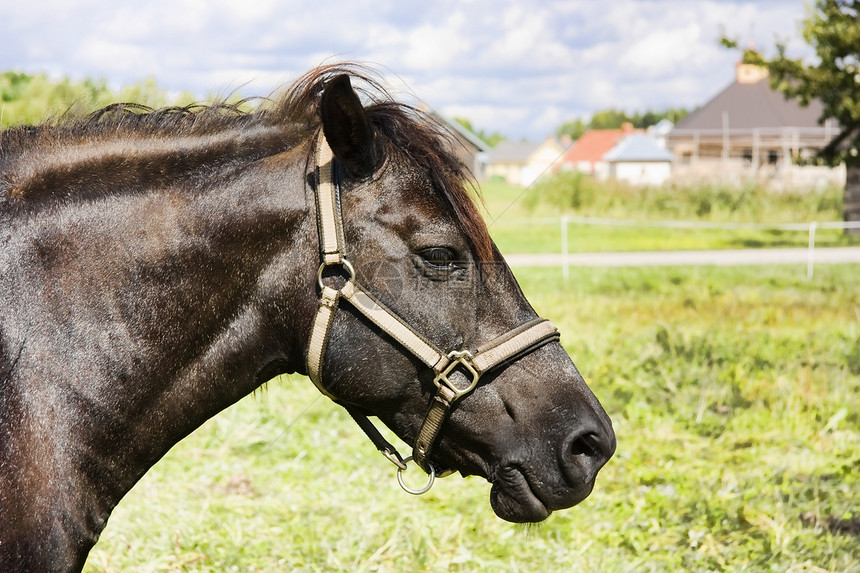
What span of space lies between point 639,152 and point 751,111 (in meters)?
14.2

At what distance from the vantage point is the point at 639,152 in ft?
174

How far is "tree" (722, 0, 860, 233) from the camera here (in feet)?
50.1

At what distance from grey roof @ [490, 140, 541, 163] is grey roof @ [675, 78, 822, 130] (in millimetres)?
60229

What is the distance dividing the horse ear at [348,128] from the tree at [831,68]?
1532cm

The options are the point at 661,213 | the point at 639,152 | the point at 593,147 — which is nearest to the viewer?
the point at 661,213

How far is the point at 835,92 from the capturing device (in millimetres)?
15992

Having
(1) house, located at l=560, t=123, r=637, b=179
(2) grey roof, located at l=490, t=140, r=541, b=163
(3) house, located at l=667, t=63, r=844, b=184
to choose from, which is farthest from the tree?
(2) grey roof, located at l=490, t=140, r=541, b=163

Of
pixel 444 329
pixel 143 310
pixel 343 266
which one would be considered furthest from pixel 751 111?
pixel 143 310

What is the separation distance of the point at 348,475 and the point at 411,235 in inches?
129

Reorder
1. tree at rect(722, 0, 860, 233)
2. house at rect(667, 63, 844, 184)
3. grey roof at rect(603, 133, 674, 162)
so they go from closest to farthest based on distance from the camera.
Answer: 1. tree at rect(722, 0, 860, 233)
2. house at rect(667, 63, 844, 184)
3. grey roof at rect(603, 133, 674, 162)

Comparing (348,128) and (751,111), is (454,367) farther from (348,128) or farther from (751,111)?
(751,111)

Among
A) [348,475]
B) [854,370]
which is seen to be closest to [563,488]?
[348,475]

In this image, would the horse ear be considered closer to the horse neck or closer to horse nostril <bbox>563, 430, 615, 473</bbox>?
the horse neck

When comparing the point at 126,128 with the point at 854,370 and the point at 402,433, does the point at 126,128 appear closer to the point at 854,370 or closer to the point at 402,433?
the point at 402,433
